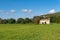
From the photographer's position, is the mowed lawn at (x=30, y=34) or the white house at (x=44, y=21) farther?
the white house at (x=44, y=21)

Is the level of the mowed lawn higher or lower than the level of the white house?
lower

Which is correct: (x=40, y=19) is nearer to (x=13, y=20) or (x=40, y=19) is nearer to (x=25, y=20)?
(x=25, y=20)

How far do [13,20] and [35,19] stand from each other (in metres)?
13.6

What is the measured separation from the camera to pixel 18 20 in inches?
3824

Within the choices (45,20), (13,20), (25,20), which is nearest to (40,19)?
(45,20)

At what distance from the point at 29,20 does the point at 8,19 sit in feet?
42.3

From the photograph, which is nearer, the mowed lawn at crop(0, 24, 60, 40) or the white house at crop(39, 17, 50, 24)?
the mowed lawn at crop(0, 24, 60, 40)

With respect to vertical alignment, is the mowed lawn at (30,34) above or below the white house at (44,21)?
below

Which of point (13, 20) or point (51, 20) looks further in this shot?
point (51, 20)

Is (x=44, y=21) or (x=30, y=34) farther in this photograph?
(x=44, y=21)

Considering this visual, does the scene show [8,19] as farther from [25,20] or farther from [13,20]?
[25,20]

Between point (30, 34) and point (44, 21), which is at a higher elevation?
point (44, 21)

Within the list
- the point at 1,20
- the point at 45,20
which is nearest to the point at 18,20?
the point at 1,20

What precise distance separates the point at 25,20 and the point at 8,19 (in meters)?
10.6
